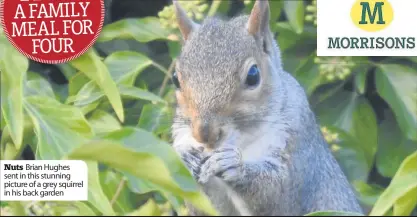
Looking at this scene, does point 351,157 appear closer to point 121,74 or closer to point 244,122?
point 244,122

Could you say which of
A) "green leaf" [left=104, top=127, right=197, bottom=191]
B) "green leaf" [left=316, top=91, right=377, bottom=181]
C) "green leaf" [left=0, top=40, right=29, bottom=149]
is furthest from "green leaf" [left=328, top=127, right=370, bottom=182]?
"green leaf" [left=0, top=40, right=29, bottom=149]

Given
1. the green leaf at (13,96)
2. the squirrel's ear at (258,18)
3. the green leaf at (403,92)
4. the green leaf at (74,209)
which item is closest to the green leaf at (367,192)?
the green leaf at (403,92)

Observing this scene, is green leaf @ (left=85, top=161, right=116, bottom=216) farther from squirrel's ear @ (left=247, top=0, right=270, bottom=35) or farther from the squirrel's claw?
squirrel's ear @ (left=247, top=0, right=270, bottom=35)

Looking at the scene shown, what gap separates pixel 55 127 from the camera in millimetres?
1144

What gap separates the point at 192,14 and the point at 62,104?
25 cm

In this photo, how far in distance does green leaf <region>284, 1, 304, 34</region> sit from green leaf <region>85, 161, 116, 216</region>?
1.32 feet

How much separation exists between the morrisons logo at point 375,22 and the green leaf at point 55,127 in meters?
0.45

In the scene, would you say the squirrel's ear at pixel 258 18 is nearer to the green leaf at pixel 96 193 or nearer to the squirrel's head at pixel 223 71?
the squirrel's head at pixel 223 71

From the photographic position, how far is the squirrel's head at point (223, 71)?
1.04 metres

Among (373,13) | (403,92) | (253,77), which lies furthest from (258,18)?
(403,92)

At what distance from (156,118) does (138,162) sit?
269mm

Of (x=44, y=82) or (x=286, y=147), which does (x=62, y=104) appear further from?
(x=286, y=147)

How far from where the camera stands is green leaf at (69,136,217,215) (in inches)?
35.4

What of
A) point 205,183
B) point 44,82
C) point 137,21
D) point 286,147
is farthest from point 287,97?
point 44,82
